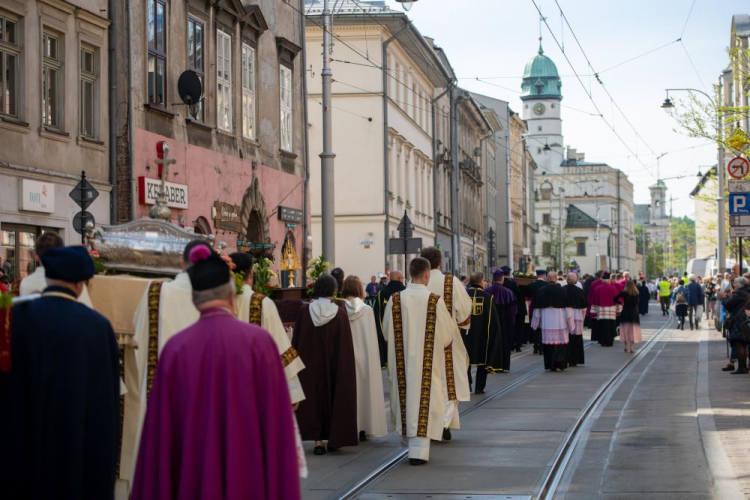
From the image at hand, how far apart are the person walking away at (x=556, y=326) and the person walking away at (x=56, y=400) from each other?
54.1 feet

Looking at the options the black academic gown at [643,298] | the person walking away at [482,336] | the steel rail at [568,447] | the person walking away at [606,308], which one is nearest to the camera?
the steel rail at [568,447]

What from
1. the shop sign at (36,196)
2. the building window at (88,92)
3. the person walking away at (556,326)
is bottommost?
the person walking away at (556,326)

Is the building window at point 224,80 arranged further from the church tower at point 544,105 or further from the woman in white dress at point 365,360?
the church tower at point 544,105

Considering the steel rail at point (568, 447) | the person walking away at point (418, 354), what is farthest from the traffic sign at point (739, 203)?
the person walking away at point (418, 354)

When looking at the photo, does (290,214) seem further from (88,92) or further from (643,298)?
(643,298)

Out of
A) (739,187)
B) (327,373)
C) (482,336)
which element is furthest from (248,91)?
(327,373)

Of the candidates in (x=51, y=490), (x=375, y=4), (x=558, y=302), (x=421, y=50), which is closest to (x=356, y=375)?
(x=51, y=490)

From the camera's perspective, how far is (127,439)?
8406 millimetres

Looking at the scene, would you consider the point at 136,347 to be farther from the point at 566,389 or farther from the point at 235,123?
the point at 235,123

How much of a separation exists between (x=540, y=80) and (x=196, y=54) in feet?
472

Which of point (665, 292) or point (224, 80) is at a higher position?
point (224, 80)

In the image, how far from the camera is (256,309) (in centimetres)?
807

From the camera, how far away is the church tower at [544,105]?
16325 centimetres

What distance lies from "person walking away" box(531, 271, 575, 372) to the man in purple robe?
55.7 feet
